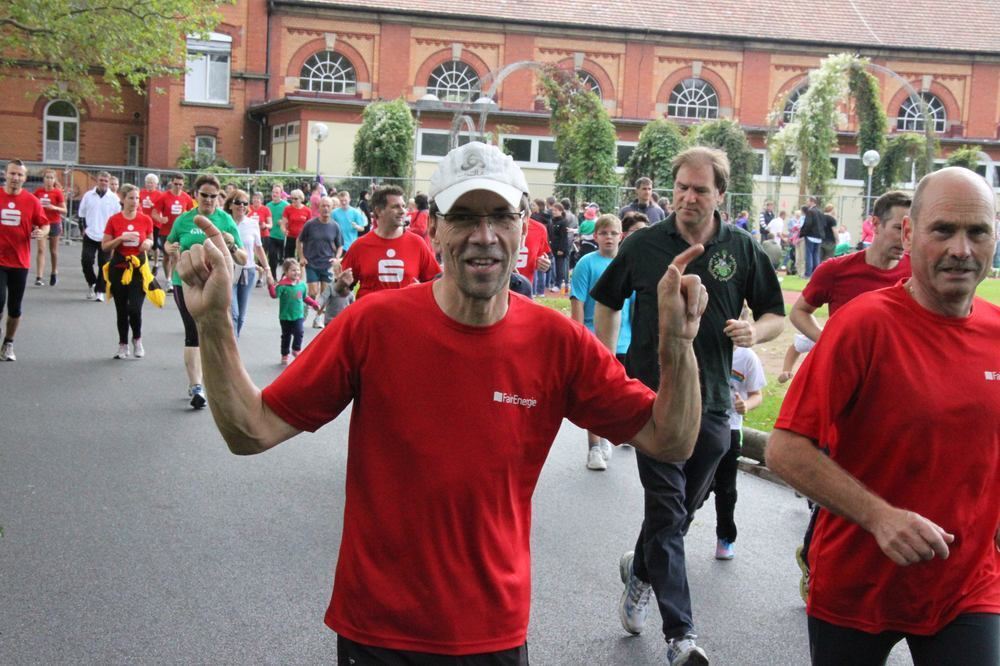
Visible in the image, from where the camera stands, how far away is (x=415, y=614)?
3059 mm

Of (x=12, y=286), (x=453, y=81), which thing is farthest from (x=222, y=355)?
(x=453, y=81)

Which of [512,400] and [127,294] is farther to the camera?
[127,294]

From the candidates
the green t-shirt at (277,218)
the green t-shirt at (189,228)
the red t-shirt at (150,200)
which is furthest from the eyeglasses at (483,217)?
the green t-shirt at (277,218)

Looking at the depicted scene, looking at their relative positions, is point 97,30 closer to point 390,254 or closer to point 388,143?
point 390,254

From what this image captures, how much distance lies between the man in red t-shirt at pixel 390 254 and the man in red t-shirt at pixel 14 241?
5.87 m

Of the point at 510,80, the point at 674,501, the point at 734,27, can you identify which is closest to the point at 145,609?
the point at 674,501

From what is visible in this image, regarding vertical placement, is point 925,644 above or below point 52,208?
below

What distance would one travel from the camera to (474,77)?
169ft

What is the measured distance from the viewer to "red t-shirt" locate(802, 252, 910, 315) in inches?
274

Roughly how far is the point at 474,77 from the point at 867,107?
17139mm

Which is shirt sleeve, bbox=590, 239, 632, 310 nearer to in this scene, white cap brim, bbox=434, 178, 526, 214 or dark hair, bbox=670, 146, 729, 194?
dark hair, bbox=670, 146, 729, 194

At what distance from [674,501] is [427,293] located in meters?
2.65

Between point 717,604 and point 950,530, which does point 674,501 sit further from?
point 950,530

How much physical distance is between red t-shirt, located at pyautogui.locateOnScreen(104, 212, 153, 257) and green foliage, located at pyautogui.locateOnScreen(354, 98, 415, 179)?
80.0ft
